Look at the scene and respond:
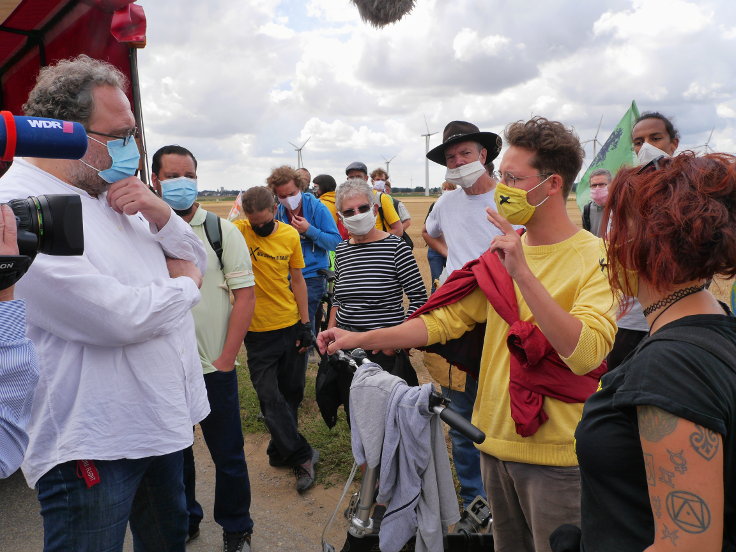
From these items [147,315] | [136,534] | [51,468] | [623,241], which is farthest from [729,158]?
[136,534]

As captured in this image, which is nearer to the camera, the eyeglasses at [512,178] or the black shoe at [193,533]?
the eyeglasses at [512,178]

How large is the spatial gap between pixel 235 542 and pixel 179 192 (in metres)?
2.07

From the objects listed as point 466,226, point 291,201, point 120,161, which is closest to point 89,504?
point 120,161

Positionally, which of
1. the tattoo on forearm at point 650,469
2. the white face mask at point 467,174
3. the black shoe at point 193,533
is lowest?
the black shoe at point 193,533

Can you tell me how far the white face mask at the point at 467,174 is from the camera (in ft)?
11.8

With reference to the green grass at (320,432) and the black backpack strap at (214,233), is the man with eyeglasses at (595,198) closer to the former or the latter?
the green grass at (320,432)

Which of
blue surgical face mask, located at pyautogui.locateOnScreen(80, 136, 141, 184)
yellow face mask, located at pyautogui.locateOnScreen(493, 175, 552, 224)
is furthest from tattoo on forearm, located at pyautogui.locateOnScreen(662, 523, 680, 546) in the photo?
blue surgical face mask, located at pyautogui.locateOnScreen(80, 136, 141, 184)

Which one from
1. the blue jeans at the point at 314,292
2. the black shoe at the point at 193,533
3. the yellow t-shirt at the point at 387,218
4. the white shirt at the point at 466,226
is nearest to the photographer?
the black shoe at the point at 193,533

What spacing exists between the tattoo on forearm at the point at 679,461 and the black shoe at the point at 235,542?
9.29 feet

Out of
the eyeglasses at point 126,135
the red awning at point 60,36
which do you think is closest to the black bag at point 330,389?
the eyeglasses at point 126,135

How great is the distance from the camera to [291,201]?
547 cm

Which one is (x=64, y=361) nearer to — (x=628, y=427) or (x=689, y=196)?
(x=628, y=427)

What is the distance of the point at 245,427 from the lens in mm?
5039

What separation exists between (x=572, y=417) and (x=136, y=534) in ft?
5.79
